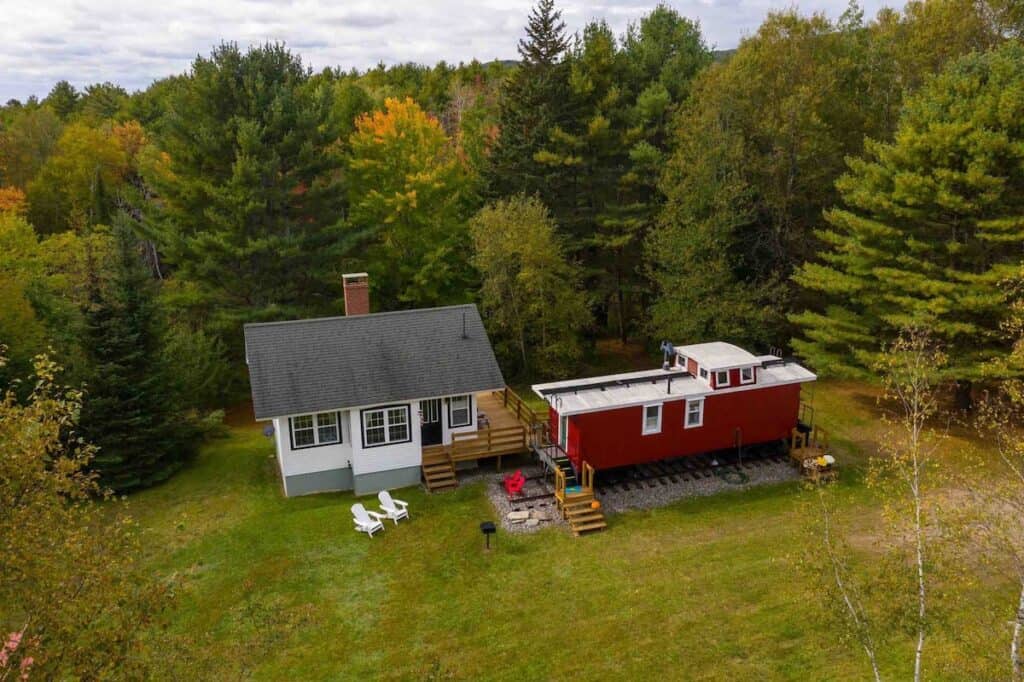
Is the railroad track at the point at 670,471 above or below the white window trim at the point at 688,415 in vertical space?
below

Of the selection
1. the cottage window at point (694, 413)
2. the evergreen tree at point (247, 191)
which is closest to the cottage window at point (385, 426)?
the cottage window at point (694, 413)

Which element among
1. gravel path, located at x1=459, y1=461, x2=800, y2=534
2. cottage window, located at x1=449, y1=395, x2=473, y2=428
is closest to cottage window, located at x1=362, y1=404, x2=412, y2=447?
cottage window, located at x1=449, y1=395, x2=473, y2=428

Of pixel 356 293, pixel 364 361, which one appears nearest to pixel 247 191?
pixel 356 293

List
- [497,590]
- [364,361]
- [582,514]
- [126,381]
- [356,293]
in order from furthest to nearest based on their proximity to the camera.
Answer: [356,293]
[126,381]
[364,361]
[582,514]
[497,590]

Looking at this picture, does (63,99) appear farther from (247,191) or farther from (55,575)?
→ (55,575)

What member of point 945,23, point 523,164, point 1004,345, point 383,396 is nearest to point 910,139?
point 1004,345

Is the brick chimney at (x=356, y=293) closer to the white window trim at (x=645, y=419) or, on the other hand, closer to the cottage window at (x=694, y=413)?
the white window trim at (x=645, y=419)

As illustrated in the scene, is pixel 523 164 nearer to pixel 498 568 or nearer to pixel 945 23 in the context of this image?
pixel 945 23
